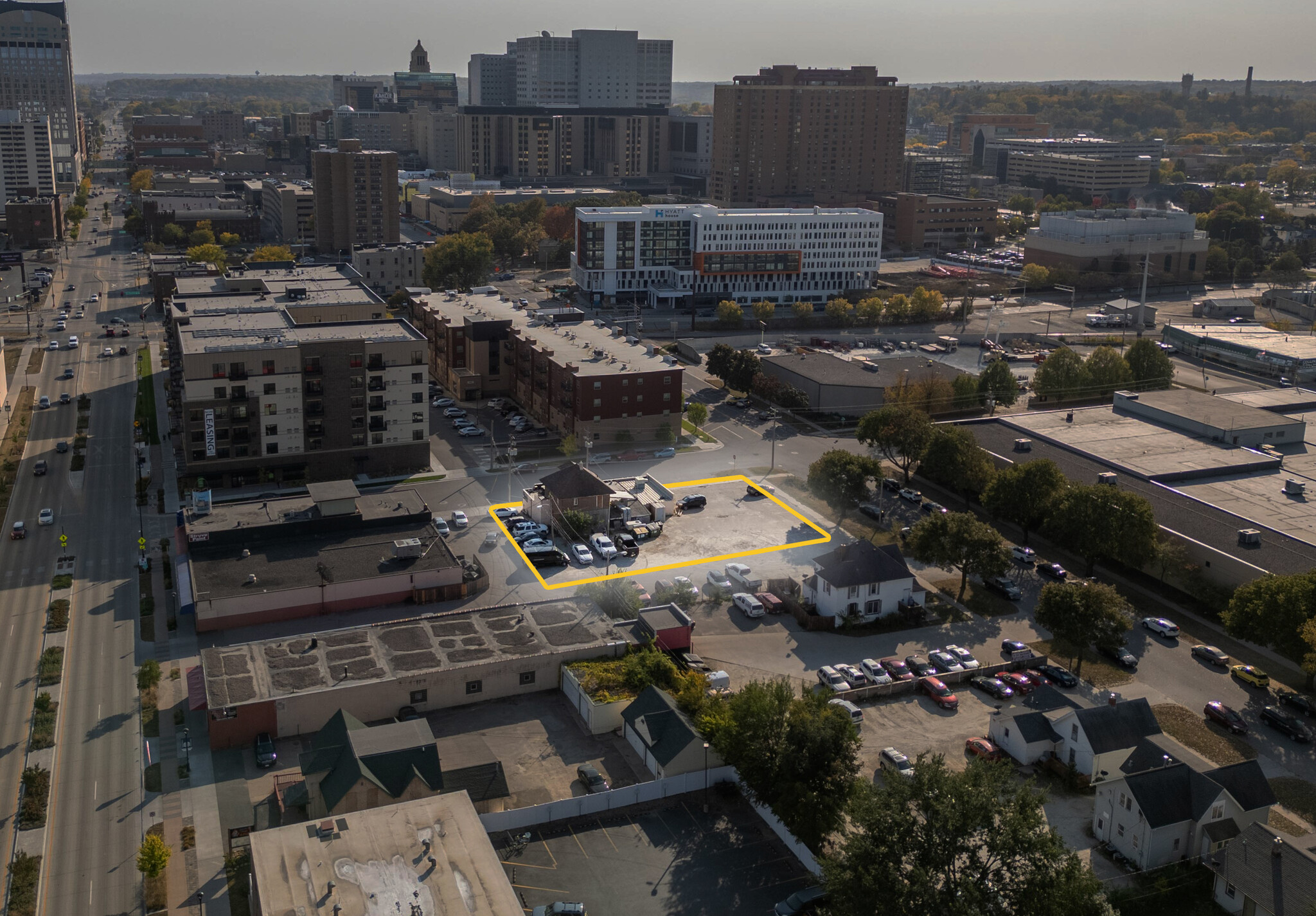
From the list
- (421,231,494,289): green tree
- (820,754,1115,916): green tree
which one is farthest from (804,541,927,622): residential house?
(421,231,494,289): green tree

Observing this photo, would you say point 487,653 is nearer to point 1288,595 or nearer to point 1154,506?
point 1288,595

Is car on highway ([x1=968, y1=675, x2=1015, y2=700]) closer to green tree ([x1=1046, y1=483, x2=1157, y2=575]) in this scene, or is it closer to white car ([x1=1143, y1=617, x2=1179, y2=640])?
white car ([x1=1143, y1=617, x2=1179, y2=640])

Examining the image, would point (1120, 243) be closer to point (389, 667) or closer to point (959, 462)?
point (959, 462)

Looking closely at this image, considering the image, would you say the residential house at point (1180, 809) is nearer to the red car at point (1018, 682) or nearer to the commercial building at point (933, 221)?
the red car at point (1018, 682)

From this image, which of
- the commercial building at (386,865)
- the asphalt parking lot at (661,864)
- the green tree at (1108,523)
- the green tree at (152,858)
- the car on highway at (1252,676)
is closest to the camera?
the commercial building at (386,865)

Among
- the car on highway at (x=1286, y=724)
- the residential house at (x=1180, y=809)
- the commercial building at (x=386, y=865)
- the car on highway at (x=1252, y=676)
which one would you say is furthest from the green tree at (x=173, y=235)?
the residential house at (x=1180, y=809)

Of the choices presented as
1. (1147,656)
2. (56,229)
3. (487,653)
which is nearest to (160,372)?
(487,653)
